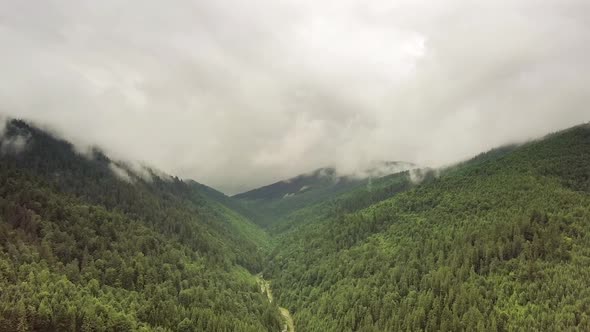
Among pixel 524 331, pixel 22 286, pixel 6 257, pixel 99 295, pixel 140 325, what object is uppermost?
pixel 6 257

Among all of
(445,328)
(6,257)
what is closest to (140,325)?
(6,257)

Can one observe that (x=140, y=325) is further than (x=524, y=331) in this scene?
Yes

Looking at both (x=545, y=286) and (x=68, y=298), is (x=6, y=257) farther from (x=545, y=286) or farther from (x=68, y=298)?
(x=545, y=286)

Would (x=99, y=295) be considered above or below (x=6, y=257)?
below

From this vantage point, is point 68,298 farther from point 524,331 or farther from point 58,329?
point 524,331

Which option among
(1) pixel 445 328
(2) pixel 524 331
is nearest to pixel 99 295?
(1) pixel 445 328

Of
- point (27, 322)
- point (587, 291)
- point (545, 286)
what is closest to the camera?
point (27, 322)

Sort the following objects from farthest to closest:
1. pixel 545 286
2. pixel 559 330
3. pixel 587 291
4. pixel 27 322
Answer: pixel 545 286, pixel 587 291, pixel 559 330, pixel 27 322

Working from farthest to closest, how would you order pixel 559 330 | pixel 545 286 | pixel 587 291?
pixel 545 286, pixel 587 291, pixel 559 330

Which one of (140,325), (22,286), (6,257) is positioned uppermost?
(6,257)
